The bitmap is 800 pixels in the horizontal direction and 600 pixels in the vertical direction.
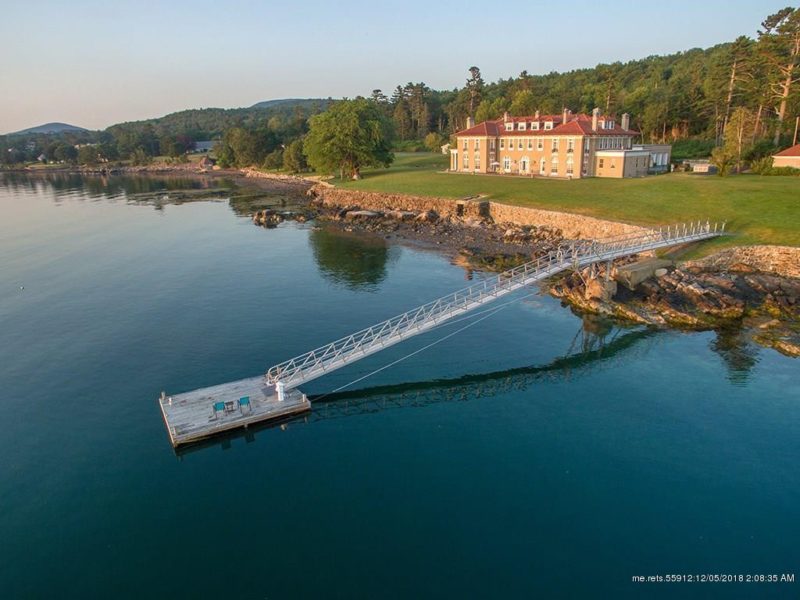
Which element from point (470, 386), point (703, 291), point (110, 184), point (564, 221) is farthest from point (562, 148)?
point (110, 184)

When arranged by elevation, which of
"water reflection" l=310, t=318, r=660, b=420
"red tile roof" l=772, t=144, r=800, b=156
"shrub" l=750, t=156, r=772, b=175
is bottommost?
"water reflection" l=310, t=318, r=660, b=420

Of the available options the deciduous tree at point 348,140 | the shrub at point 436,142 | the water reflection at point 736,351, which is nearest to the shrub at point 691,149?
the deciduous tree at point 348,140

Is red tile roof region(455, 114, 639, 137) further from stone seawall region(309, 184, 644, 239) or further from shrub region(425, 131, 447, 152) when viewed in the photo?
shrub region(425, 131, 447, 152)

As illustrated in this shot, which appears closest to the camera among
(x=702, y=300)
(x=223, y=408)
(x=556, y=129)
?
(x=223, y=408)

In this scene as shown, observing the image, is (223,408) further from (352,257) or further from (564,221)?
(564,221)

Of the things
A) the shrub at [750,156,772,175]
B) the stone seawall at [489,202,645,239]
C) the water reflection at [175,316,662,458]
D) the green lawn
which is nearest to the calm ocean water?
the water reflection at [175,316,662,458]

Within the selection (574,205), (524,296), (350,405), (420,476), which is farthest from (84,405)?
(574,205)

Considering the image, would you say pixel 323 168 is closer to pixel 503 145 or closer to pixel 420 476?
pixel 503 145
